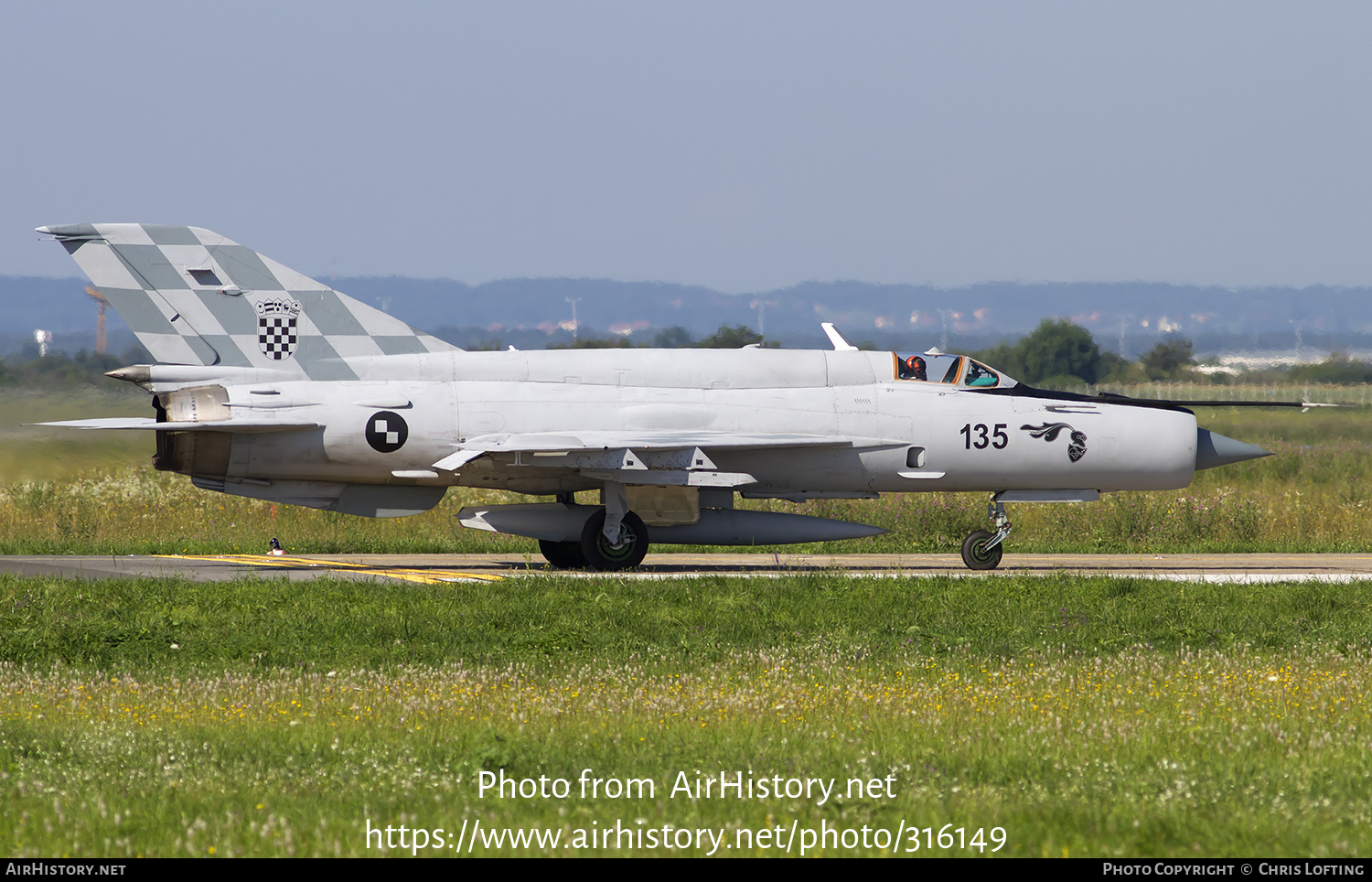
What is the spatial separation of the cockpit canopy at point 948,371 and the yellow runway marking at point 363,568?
20.4 ft

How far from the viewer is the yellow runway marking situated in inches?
661

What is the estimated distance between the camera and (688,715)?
8.27 metres

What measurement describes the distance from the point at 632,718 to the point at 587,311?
173138mm

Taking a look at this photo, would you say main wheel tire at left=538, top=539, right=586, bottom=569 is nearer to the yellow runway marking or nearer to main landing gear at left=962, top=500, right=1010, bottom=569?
the yellow runway marking

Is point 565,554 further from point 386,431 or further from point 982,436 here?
point 982,436

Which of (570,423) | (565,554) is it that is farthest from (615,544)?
(570,423)

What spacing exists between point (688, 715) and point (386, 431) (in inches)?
404

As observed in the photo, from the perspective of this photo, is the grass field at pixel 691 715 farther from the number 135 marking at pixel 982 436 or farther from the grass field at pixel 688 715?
the number 135 marking at pixel 982 436

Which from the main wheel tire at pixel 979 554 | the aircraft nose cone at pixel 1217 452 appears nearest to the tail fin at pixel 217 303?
the main wheel tire at pixel 979 554

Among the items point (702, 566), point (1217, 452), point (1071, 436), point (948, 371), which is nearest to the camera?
point (1071, 436)

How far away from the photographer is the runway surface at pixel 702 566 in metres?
17.1

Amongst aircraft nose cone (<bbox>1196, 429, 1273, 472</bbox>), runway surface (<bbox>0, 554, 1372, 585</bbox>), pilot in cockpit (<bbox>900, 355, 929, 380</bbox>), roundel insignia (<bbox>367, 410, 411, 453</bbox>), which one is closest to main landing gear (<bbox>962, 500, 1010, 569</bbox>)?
runway surface (<bbox>0, 554, 1372, 585</bbox>)

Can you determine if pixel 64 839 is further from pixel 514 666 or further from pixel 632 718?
pixel 514 666

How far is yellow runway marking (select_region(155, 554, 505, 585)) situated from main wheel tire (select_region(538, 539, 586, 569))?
1.50 m
